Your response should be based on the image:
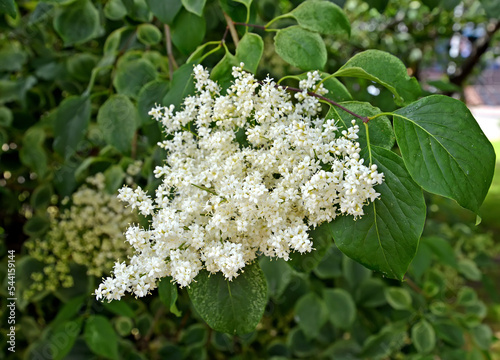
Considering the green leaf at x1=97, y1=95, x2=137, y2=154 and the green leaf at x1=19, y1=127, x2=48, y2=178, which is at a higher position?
the green leaf at x1=97, y1=95, x2=137, y2=154

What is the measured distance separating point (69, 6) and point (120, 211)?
15.2 inches

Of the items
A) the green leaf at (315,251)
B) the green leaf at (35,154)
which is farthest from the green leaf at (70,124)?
the green leaf at (315,251)

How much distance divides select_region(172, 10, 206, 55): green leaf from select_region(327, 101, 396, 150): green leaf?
0.26 metres

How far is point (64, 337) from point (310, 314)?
528mm

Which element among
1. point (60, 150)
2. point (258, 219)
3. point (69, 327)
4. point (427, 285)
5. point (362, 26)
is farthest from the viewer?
point (362, 26)

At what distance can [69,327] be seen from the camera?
95 cm

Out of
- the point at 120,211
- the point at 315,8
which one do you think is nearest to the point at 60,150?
the point at 120,211

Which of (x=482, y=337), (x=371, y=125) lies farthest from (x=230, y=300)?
(x=482, y=337)

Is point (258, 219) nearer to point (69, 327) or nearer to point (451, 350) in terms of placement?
point (69, 327)

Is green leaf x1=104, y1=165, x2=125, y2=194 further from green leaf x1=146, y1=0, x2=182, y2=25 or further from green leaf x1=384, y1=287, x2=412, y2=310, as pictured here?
green leaf x1=384, y1=287, x2=412, y2=310

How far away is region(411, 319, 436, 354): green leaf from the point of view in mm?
1072

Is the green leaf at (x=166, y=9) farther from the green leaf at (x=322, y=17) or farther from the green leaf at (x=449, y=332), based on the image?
the green leaf at (x=449, y=332)

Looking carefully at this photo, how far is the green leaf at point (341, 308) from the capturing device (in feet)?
3.47


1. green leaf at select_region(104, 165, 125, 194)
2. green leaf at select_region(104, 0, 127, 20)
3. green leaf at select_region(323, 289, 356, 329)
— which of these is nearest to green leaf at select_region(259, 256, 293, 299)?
green leaf at select_region(323, 289, 356, 329)
